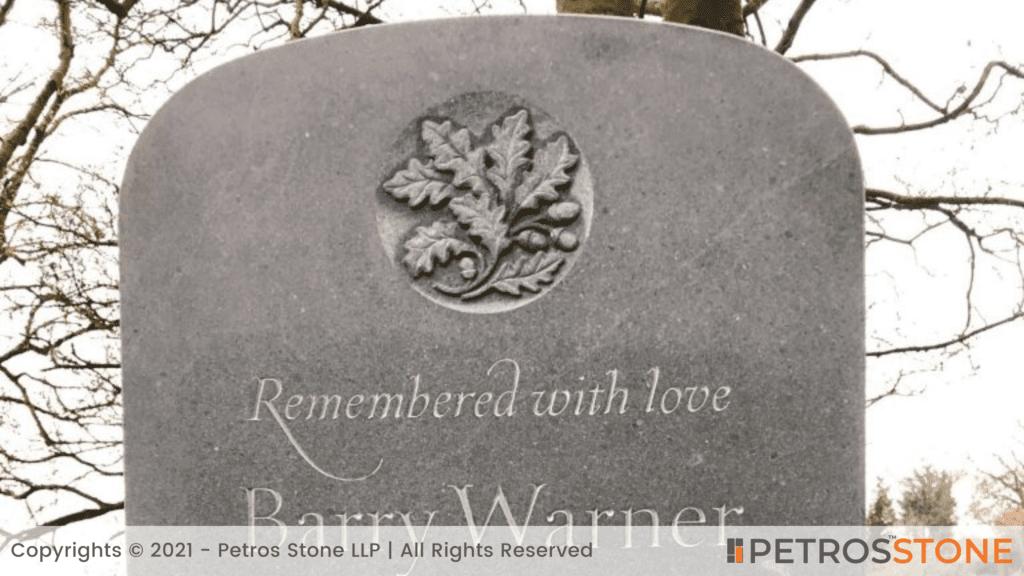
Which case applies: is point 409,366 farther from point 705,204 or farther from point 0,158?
point 0,158

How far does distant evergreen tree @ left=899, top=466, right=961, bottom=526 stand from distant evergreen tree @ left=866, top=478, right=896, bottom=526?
0.05 m

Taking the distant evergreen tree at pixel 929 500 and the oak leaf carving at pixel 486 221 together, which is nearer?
the oak leaf carving at pixel 486 221

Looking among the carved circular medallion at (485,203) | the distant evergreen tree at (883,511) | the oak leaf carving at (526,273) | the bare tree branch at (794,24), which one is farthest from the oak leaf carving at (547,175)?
the distant evergreen tree at (883,511)

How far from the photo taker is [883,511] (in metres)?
4.30

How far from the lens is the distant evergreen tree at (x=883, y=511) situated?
14.0 feet

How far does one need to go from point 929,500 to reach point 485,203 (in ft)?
9.53

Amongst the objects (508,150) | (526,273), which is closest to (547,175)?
(508,150)

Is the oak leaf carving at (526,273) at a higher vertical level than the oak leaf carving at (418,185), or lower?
lower

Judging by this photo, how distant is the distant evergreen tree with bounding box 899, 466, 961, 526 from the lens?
429cm

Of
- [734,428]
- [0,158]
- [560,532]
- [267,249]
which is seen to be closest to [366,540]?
[560,532]

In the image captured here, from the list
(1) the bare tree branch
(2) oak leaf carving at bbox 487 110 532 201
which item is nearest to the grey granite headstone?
(2) oak leaf carving at bbox 487 110 532 201

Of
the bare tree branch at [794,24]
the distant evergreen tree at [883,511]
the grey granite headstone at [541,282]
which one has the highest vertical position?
the bare tree branch at [794,24]

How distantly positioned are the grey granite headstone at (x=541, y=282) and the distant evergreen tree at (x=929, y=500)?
1.94 metres

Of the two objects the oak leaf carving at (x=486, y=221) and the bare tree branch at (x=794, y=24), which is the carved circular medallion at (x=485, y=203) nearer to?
the oak leaf carving at (x=486, y=221)
